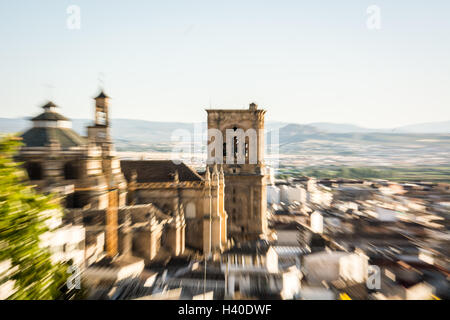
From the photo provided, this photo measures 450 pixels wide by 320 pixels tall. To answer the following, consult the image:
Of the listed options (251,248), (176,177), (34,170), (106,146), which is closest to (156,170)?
(176,177)

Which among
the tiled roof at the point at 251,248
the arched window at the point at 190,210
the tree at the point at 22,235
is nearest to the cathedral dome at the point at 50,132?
the arched window at the point at 190,210

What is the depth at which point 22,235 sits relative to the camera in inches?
265

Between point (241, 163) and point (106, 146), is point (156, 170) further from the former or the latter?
point (241, 163)

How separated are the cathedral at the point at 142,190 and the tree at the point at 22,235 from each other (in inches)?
359

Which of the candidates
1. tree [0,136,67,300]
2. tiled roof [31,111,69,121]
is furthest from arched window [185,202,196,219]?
tree [0,136,67,300]

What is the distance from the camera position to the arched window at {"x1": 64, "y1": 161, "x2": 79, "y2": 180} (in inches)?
684

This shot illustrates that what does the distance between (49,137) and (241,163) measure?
1865 cm

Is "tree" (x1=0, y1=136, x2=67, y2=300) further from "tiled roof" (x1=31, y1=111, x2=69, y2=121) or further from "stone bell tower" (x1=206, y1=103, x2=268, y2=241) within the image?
"stone bell tower" (x1=206, y1=103, x2=268, y2=241)

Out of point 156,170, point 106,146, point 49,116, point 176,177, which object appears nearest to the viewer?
point 49,116

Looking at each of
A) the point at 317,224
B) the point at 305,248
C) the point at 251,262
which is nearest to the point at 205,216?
the point at 251,262

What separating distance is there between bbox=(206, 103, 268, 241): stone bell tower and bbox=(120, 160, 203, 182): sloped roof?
3894mm

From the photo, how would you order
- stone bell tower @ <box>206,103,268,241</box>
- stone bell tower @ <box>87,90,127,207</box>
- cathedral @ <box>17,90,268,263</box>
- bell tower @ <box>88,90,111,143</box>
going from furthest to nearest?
stone bell tower @ <box>206,103,268,241</box>, bell tower @ <box>88,90,111,143</box>, stone bell tower @ <box>87,90,127,207</box>, cathedral @ <box>17,90,268,263</box>

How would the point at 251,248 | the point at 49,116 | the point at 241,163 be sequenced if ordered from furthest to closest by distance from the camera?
the point at 241,163 → the point at 251,248 → the point at 49,116
